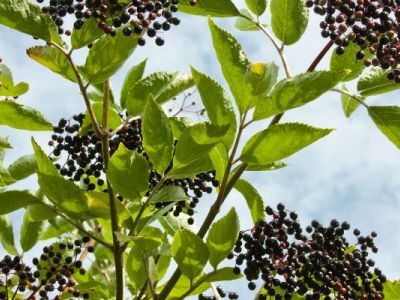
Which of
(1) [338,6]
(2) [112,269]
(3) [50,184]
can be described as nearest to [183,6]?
(1) [338,6]

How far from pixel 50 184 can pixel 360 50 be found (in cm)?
148

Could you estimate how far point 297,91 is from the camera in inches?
98.3

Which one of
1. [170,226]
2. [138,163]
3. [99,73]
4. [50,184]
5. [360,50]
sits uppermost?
[360,50]

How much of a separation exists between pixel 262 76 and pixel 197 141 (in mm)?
352

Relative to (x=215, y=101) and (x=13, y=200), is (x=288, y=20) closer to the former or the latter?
(x=215, y=101)

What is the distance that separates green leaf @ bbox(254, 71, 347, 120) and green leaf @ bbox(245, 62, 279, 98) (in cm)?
4

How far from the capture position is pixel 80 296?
3.77 meters

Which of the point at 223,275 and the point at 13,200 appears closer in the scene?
the point at 13,200

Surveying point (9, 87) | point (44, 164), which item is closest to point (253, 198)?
point (44, 164)

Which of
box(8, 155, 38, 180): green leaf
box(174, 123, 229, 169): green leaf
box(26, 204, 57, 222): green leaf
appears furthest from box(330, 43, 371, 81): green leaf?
box(8, 155, 38, 180): green leaf

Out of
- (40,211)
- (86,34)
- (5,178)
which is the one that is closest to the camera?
(40,211)

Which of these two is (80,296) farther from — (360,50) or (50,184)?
(360,50)

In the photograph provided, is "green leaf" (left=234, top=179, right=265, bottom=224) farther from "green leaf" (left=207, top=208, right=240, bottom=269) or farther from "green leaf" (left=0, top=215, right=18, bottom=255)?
"green leaf" (left=0, top=215, right=18, bottom=255)

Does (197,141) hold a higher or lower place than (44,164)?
higher
